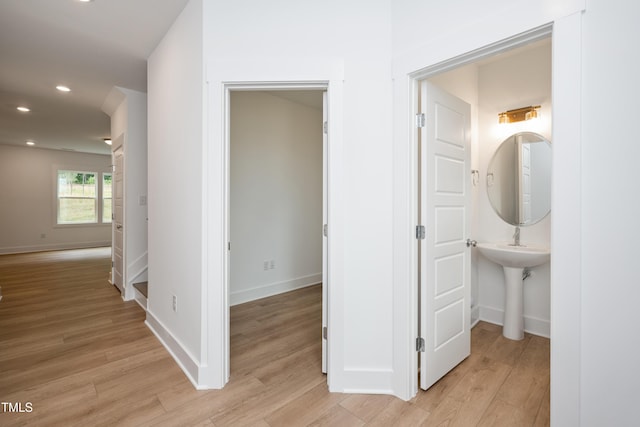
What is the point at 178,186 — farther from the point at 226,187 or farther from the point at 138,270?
the point at 138,270

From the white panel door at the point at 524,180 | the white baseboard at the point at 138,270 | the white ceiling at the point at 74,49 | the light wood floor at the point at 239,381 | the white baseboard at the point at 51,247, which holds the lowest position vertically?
the light wood floor at the point at 239,381

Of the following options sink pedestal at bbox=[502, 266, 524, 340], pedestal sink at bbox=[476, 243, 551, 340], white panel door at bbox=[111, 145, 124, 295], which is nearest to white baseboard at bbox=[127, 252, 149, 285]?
white panel door at bbox=[111, 145, 124, 295]

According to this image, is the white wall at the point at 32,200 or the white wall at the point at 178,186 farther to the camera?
the white wall at the point at 32,200

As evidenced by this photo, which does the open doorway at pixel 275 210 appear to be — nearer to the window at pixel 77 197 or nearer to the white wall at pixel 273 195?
the white wall at pixel 273 195

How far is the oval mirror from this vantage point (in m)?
2.79

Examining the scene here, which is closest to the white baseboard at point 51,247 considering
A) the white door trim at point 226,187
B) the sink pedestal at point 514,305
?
the white door trim at point 226,187

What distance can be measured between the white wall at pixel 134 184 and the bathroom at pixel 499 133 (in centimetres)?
359

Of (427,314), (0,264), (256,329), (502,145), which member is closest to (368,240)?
(427,314)

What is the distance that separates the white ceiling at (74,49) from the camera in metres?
2.28

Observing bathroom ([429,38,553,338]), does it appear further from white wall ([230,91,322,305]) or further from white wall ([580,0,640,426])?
white wall ([230,91,322,305])

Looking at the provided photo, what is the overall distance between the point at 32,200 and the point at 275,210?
7430mm

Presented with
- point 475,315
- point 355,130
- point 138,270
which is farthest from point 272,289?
point 355,130

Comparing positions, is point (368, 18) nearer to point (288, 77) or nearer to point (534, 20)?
point (288, 77)

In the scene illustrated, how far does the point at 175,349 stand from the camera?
7.84 feet
